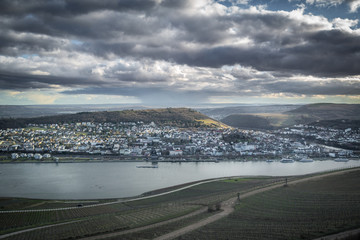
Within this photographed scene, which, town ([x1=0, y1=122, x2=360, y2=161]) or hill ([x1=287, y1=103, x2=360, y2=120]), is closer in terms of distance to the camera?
town ([x1=0, y1=122, x2=360, y2=161])

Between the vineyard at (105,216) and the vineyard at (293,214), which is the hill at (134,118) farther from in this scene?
the vineyard at (293,214)

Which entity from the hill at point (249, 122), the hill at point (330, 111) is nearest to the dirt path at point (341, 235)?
the hill at point (249, 122)

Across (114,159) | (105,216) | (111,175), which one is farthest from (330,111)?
(105,216)

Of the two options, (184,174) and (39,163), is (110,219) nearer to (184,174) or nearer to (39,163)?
(184,174)

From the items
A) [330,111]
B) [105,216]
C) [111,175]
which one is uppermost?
[330,111]

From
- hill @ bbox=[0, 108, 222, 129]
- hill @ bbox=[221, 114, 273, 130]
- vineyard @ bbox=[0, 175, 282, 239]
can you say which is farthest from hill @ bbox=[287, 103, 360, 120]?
vineyard @ bbox=[0, 175, 282, 239]

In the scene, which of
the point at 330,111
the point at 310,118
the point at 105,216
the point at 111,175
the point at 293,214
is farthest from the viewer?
the point at 330,111

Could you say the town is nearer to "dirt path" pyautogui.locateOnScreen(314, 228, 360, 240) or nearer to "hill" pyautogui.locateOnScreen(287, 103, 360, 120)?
"hill" pyautogui.locateOnScreen(287, 103, 360, 120)

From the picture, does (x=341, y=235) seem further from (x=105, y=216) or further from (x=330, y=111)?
(x=330, y=111)
